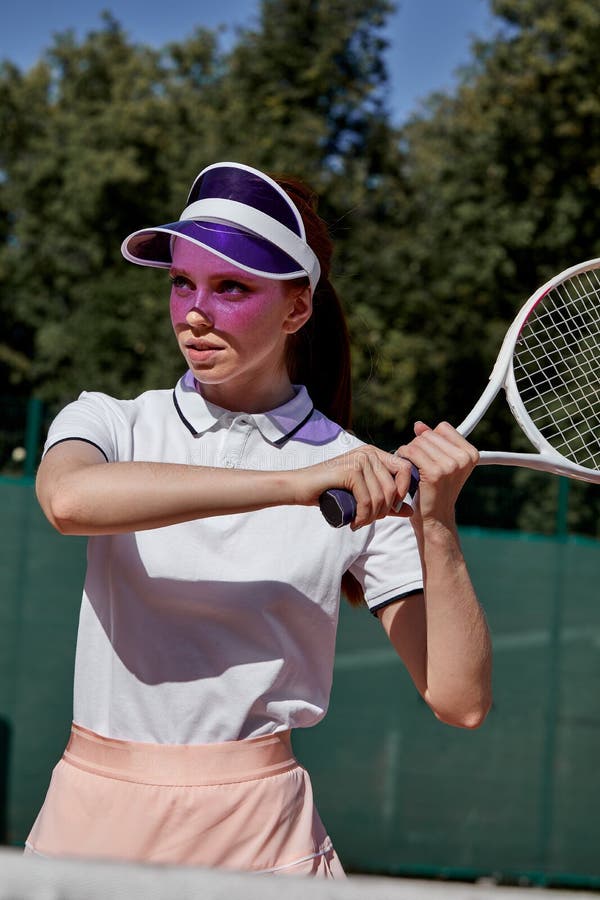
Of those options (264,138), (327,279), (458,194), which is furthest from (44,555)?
(264,138)

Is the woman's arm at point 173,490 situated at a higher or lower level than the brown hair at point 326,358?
lower

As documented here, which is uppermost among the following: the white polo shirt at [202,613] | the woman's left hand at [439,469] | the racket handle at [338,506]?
the woman's left hand at [439,469]

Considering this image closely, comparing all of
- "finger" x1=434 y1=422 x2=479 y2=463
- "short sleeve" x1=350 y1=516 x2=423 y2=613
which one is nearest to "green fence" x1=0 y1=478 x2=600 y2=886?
"short sleeve" x1=350 y1=516 x2=423 y2=613

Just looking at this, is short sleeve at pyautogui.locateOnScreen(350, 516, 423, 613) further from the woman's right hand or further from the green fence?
the green fence

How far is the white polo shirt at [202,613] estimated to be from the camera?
1.80 m

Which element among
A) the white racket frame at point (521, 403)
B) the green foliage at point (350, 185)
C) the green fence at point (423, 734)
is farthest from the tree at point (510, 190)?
the white racket frame at point (521, 403)

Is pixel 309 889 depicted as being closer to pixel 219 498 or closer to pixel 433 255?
pixel 219 498

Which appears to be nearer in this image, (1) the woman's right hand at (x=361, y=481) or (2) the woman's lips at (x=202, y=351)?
(1) the woman's right hand at (x=361, y=481)

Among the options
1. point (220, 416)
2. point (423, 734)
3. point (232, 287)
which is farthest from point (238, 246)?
point (423, 734)

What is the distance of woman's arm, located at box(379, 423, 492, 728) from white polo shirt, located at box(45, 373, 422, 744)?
10 centimetres

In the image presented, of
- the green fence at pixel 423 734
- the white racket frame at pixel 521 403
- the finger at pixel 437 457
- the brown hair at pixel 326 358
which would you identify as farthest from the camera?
the green fence at pixel 423 734

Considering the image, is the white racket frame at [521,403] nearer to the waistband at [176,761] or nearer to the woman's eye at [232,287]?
the woman's eye at [232,287]

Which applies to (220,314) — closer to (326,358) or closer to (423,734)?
(326,358)

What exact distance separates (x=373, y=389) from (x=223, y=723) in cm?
1621
